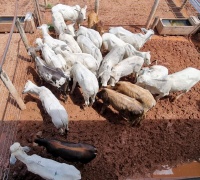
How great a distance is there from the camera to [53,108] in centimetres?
438

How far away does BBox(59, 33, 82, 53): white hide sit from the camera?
19.0 ft

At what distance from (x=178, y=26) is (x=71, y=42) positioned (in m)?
4.25

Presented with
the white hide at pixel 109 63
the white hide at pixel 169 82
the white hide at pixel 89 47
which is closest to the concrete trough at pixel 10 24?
the white hide at pixel 89 47

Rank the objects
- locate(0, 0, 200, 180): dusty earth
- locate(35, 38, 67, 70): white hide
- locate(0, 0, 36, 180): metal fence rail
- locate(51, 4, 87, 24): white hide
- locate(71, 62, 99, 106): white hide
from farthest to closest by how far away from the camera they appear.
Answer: locate(51, 4, 87, 24): white hide < locate(35, 38, 67, 70): white hide < locate(71, 62, 99, 106): white hide < locate(0, 0, 200, 180): dusty earth < locate(0, 0, 36, 180): metal fence rail

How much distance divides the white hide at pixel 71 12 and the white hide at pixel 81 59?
2.18 meters

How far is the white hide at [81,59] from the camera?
17.1 ft

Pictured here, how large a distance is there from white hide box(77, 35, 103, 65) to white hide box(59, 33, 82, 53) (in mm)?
130

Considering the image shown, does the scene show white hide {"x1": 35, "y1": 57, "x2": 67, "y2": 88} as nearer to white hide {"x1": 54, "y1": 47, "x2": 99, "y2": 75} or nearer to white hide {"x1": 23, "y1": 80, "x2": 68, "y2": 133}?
white hide {"x1": 23, "y1": 80, "x2": 68, "y2": 133}

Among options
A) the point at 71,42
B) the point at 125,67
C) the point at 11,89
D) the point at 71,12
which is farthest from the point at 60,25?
the point at 11,89

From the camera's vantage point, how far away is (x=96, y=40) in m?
5.98

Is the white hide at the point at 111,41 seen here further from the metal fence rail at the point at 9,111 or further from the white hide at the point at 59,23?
the metal fence rail at the point at 9,111

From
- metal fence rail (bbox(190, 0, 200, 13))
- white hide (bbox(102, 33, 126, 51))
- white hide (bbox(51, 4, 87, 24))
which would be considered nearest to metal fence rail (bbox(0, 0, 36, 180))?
white hide (bbox(51, 4, 87, 24))

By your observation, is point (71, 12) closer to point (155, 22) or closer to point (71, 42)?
point (71, 42)

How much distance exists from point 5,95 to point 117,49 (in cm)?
333
